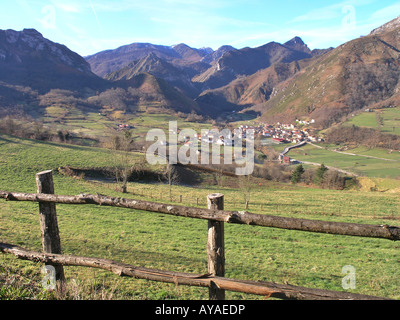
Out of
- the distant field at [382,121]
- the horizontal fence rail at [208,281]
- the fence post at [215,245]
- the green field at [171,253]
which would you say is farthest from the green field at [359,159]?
the fence post at [215,245]

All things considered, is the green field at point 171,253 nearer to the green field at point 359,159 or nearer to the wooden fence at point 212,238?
the wooden fence at point 212,238

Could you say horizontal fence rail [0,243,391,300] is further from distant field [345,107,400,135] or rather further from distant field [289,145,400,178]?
distant field [345,107,400,135]

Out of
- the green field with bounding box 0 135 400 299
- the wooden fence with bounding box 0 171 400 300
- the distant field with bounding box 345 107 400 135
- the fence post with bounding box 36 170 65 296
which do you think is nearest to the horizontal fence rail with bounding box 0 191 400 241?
the wooden fence with bounding box 0 171 400 300

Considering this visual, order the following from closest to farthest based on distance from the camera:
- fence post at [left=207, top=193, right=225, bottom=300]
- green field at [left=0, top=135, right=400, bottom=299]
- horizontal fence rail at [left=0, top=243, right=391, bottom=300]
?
1. horizontal fence rail at [left=0, top=243, right=391, bottom=300]
2. fence post at [left=207, top=193, right=225, bottom=300]
3. green field at [left=0, top=135, right=400, bottom=299]

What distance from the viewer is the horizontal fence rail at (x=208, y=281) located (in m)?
3.07

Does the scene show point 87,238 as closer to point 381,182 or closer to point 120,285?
point 120,285

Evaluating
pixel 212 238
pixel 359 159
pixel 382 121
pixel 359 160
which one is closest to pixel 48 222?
pixel 212 238

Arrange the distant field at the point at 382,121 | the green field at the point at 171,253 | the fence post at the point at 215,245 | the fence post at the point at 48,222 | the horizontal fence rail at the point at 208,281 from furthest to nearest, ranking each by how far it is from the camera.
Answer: the distant field at the point at 382,121
the green field at the point at 171,253
the fence post at the point at 48,222
the fence post at the point at 215,245
the horizontal fence rail at the point at 208,281

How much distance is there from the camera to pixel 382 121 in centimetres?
11775

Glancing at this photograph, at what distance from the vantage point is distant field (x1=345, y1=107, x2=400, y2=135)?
351ft
